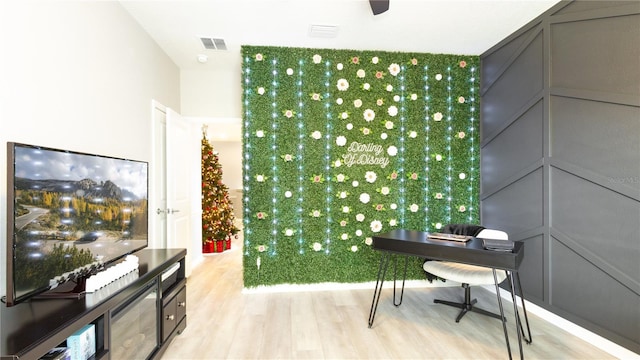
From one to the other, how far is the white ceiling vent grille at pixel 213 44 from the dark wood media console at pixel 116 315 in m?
2.33

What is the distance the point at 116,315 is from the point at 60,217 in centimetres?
63

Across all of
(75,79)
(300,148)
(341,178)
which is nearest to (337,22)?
(300,148)

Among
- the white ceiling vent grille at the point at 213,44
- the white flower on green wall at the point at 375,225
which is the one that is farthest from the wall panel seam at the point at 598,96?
the white ceiling vent grille at the point at 213,44

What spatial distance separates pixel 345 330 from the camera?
265 cm

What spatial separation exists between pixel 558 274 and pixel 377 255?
5.84 feet

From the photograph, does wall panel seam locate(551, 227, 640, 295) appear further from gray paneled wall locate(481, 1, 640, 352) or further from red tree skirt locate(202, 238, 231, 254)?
red tree skirt locate(202, 238, 231, 254)

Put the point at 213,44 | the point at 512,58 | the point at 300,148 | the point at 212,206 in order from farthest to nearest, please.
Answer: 1. the point at 212,206
2. the point at 300,148
3. the point at 213,44
4. the point at 512,58

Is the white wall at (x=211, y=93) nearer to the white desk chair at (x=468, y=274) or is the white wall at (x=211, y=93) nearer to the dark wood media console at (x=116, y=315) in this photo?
the dark wood media console at (x=116, y=315)

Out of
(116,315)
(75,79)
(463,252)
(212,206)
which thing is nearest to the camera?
(116,315)

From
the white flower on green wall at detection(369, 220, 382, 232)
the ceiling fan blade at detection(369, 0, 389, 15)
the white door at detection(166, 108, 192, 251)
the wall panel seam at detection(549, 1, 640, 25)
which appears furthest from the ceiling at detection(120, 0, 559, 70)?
the white flower on green wall at detection(369, 220, 382, 232)

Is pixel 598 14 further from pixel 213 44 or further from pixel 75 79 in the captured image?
pixel 75 79

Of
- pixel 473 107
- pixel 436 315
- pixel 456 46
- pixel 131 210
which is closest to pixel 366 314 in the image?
pixel 436 315

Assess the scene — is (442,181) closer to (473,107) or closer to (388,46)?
(473,107)

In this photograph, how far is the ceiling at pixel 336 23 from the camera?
2744 millimetres
